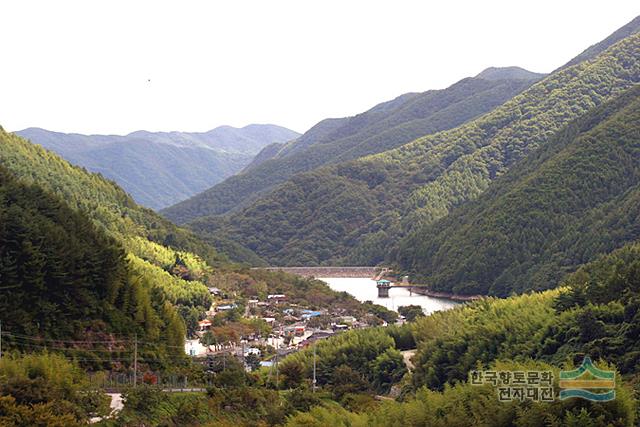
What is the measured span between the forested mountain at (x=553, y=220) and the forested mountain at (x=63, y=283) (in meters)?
65.6

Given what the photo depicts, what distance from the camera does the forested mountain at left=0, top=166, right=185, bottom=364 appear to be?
145 ft

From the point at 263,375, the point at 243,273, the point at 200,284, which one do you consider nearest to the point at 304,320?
the point at 200,284

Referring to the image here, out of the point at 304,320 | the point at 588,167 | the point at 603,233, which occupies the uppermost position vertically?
the point at 588,167

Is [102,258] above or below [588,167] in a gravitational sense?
below

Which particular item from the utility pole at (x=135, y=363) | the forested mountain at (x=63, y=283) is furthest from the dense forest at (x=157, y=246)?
the utility pole at (x=135, y=363)

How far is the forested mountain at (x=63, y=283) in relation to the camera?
44250 mm

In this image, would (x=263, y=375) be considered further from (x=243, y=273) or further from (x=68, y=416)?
(x=243, y=273)

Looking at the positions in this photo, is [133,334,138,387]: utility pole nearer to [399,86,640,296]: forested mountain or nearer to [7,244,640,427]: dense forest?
[7,244,640,427]: dense forest


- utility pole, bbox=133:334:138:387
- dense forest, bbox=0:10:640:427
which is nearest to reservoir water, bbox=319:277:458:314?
dense forest, bbox=0:10:640:427

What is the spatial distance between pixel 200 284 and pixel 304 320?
10.7 m

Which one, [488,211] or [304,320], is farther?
[488,211]

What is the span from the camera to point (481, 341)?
45.8m

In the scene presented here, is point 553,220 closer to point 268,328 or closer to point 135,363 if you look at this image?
point 268,328

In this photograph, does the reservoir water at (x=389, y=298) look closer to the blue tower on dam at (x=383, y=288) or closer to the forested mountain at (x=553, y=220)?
the blue tower on dam at (x=383, y=288)
